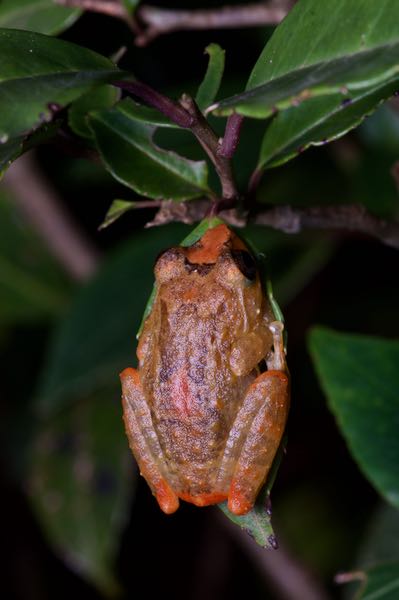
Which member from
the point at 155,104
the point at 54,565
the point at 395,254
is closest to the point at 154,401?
the point at 155,104

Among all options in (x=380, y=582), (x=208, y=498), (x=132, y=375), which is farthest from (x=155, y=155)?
(x=380, y=582)

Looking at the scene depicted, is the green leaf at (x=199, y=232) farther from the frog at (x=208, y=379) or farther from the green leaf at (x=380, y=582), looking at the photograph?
the green leaf at (x=380, y=582)

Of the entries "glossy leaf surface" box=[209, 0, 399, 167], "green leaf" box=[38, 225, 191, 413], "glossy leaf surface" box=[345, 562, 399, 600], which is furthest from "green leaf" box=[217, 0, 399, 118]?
"green leaf" box=[38, 225, 191, 413]

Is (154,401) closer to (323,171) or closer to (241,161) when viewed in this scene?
(241,161)

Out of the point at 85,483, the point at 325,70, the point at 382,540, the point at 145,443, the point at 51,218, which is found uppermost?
the point at 325,70

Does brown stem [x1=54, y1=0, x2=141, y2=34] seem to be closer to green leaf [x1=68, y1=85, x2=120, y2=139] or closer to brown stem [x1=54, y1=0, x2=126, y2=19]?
brown stem [x1=54, y1=0, x2=126, y2=19]

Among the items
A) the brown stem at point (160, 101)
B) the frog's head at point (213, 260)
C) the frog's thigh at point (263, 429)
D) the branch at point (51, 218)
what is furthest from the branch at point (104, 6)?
the branch at point (51, 218)

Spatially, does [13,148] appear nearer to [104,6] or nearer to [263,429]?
[263,429]
